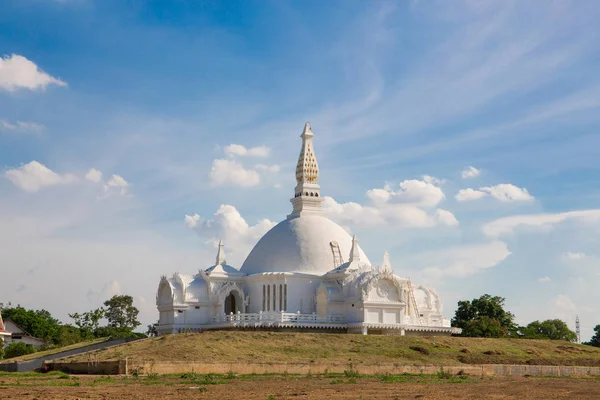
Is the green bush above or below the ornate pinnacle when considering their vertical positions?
below

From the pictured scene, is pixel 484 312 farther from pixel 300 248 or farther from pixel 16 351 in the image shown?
pixel 16 351

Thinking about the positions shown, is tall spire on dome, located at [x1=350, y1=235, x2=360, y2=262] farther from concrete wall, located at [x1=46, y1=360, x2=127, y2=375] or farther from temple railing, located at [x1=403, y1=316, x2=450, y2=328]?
concrete wall, located at [x1=46, y1=360, x2=127, y2=375]

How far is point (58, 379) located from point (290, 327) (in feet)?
93.6

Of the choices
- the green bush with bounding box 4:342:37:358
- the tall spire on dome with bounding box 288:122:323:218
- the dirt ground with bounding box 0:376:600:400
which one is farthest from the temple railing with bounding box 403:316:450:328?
the green bush with bounding box 4:342:37:358

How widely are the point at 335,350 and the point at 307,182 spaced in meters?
26.1

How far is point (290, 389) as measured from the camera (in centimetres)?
3797

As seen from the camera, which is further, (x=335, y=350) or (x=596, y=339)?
(x=596, y=339)

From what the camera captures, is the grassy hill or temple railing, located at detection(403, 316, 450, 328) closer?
the grassy hill

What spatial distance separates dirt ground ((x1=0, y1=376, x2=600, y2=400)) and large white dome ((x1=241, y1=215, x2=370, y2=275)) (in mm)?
29500

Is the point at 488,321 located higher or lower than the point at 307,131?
lower

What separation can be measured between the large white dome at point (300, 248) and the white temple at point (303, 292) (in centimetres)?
8

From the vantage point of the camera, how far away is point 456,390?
128ft

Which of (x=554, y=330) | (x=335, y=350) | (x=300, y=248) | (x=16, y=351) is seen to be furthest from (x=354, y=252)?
(x=554, y=330)

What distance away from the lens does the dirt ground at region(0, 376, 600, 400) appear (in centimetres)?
3391
